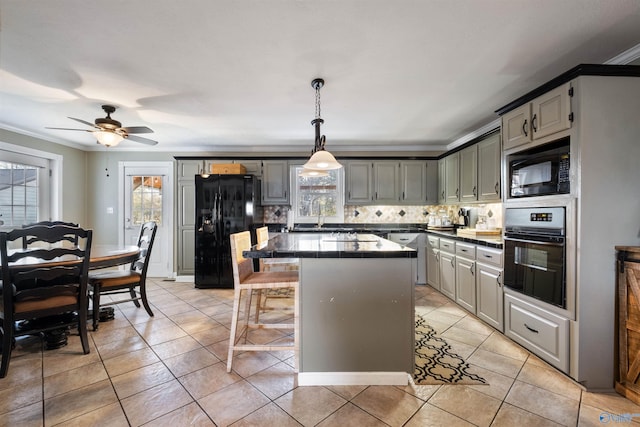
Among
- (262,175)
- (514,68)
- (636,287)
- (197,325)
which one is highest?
(514,68)

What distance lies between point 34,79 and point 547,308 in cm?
463

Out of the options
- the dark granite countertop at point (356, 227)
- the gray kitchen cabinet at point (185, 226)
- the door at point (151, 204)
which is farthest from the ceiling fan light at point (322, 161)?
the door at point (151, 204)

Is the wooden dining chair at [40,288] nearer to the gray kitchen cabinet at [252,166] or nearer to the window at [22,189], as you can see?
the window at [22,189]

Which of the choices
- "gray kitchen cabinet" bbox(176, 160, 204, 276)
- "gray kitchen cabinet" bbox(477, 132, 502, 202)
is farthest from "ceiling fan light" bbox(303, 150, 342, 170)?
"gray kitchen cabinet" bbox(176, 160, 204, 276)

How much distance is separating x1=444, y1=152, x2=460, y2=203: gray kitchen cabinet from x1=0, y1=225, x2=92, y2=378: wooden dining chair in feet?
14.0

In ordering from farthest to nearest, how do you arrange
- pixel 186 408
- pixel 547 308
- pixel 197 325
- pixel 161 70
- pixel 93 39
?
pixel 197 325 → pixel 161 70 → pixel 547 308 → pixel 93 39 → pixel 186 408

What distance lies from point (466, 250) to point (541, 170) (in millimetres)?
1261

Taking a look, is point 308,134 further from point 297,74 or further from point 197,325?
point 197,325

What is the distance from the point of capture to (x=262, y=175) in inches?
182

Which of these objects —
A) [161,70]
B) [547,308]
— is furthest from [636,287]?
[161,70]

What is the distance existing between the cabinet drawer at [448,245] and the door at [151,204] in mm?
4523

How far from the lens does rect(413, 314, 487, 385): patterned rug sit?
1.86m

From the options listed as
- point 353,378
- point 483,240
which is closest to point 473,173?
point 483,240

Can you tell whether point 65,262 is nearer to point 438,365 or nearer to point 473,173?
point 438,365
